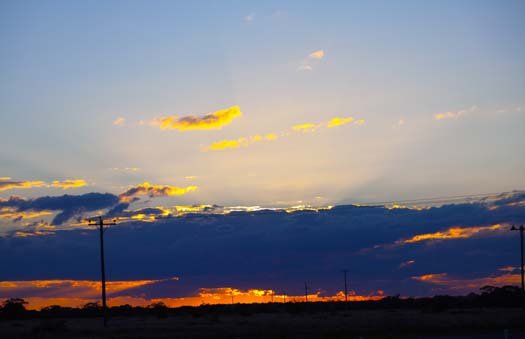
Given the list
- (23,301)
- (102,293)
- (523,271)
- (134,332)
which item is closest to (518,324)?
(523,271)

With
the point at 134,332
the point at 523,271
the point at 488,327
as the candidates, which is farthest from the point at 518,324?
the point at 134,332

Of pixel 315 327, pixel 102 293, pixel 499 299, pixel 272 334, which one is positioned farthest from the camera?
pixel 499 299

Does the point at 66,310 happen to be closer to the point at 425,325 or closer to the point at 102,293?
the point at 102,293

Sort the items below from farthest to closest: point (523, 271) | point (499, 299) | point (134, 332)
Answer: point (499, 299) → point (523, 271) → point (134, 332)

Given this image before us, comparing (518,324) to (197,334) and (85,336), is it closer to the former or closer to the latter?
(197,334)

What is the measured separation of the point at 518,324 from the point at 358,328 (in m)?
14.5

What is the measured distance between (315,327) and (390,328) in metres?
7.55

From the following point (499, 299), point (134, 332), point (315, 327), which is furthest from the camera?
point (499, 299)

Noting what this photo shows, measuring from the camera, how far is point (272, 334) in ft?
195

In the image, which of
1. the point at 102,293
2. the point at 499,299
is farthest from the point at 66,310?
the point at 499,299

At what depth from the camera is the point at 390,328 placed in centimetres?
6712

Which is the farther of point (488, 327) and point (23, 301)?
point (23, 301)

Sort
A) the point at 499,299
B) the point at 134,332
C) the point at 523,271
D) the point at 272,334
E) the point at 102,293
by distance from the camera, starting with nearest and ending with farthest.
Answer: the point at 272,334 → the point at 134,332 → the point at 102,293 → the point at 523,271 → the point at 499,299

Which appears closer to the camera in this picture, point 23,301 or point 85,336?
point 85,336
